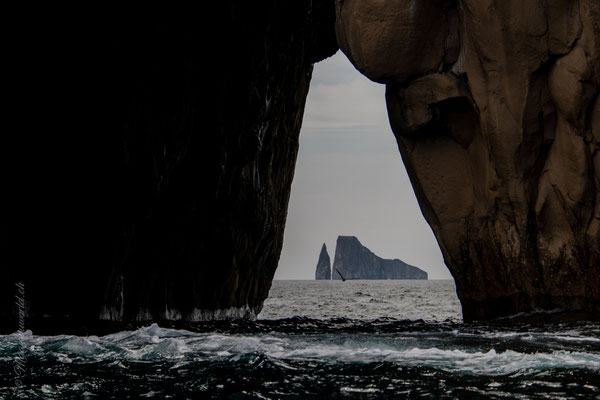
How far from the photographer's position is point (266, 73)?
805 inches

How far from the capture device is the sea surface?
Result: 297 inches

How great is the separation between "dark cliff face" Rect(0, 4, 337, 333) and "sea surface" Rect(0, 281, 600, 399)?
14.4ft

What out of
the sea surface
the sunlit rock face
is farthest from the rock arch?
the sea surface

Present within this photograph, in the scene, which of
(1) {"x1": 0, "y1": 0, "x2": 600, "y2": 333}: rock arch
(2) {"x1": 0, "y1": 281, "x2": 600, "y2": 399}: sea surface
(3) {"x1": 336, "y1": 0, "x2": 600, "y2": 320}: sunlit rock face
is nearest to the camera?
(2) {"x1": 0, "y1": 281, "x2": 600, "y2": 399}: sea surface

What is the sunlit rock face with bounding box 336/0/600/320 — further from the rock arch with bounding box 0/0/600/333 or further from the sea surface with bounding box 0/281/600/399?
the sea surface with bounding box 0/281/600/399

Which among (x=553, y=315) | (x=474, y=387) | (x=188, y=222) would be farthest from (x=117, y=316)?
(x=474, y=387)

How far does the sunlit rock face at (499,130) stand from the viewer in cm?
1645

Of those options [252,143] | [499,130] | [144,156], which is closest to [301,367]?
[144,156]

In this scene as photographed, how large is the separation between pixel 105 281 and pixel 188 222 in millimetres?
A: 3284

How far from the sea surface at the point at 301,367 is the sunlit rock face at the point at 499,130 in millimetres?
4392

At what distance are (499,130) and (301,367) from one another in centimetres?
988

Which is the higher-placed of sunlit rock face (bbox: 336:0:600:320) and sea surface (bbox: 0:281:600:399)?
sunlit rock face (bbox: 336:0:600:320)

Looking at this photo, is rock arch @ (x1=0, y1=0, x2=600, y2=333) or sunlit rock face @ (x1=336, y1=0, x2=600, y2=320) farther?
sunlit rock face @ (x1=336, y1=0, x2=600, y2=320)

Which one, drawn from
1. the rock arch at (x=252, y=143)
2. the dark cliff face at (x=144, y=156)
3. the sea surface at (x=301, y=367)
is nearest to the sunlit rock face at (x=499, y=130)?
the rock arch at (x=252, y=143)
